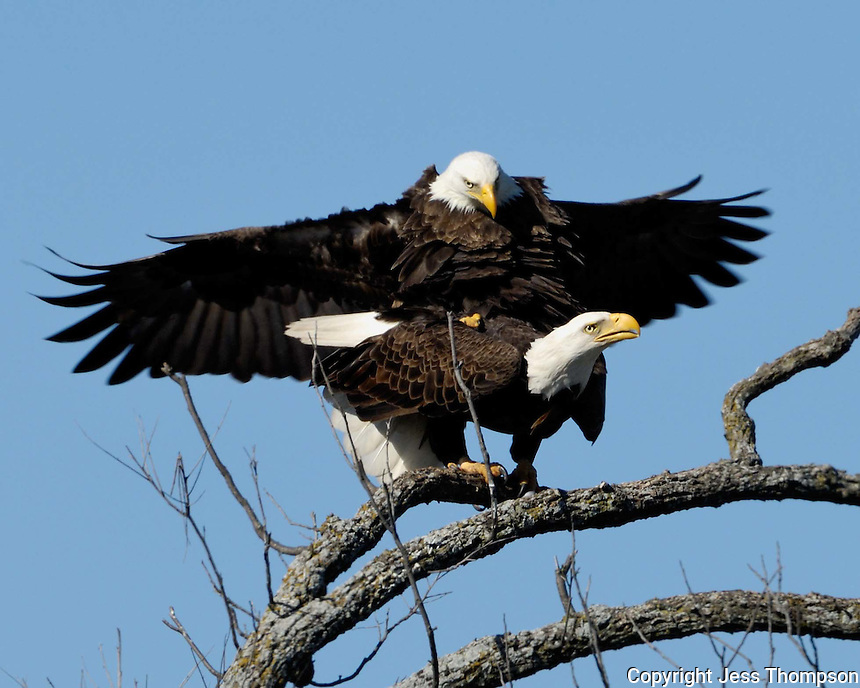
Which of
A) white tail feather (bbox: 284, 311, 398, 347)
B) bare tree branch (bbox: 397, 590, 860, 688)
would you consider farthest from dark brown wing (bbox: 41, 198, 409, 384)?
bare tree branch (bbox: 397, 590, 860, 688)

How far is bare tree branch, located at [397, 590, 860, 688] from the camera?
385 centimetres

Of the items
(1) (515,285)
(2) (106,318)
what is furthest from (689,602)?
(2) (106,318)

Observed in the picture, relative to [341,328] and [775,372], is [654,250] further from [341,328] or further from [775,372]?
[775,372]

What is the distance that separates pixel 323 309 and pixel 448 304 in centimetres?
92

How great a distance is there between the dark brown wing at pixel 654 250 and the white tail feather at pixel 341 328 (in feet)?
3.87

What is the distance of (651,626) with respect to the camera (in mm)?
3965

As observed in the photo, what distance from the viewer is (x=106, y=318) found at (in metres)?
6.80

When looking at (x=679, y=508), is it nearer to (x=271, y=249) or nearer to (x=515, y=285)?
(x=515, y=285)

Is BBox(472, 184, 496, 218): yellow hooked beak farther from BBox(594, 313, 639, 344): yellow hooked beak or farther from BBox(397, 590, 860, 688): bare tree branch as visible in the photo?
BBox(397, 590, 860, 688): bare tree branch

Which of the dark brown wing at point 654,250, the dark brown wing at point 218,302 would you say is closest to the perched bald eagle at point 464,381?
the dark brown wing at point 218,302

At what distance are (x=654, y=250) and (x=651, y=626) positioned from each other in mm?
3450

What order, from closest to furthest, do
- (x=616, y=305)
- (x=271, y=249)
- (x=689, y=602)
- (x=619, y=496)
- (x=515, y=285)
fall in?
(x=689, y=602), (x=619, y=496), (x=515, y=285), (x=271, y=249), (x=616, y=305)

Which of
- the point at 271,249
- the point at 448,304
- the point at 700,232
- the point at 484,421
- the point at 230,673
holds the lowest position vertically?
the point at 230,673

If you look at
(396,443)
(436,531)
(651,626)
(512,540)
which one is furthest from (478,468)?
(651,626)
